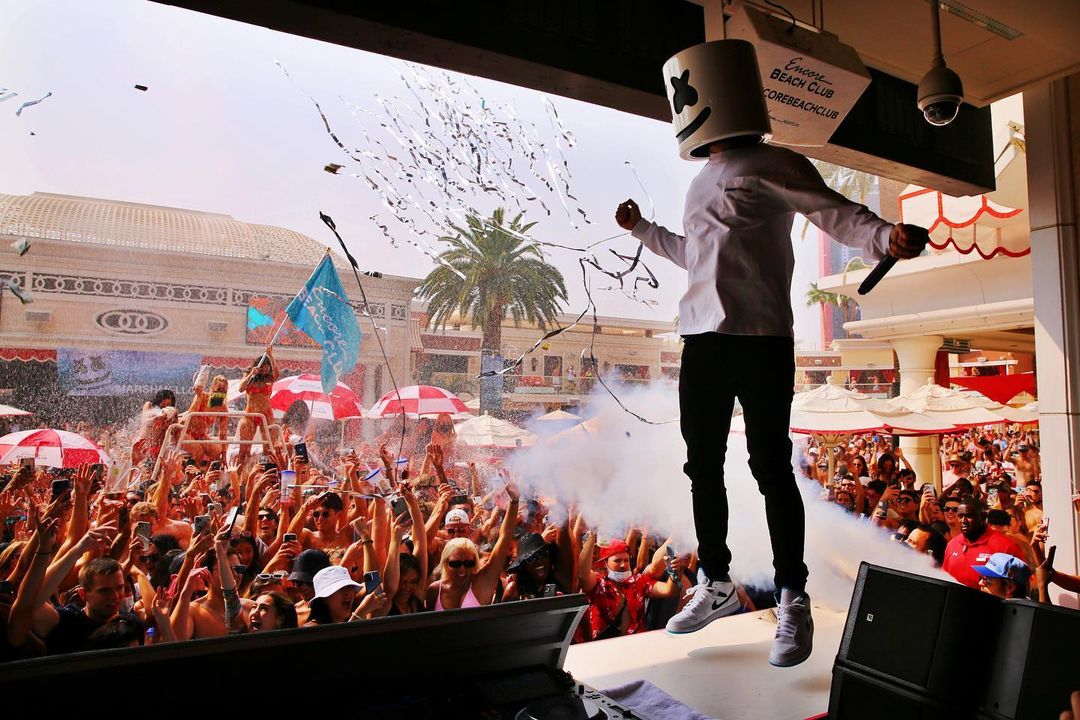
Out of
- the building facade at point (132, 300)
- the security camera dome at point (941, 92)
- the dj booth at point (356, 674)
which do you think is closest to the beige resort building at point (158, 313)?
the building facade at point (132, 300)

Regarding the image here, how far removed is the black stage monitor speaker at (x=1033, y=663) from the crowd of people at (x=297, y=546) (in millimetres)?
2004

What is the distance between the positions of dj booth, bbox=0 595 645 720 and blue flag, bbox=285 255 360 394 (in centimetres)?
275

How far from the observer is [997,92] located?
4.19m

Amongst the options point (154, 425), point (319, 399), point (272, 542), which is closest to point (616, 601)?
point (272, 542)

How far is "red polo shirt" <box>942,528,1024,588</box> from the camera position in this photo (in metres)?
4.45

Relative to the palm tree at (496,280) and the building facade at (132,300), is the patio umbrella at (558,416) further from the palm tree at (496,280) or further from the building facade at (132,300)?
the building facade at (132,300)

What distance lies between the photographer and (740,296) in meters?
1.95

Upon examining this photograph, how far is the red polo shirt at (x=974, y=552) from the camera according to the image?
4.45 m

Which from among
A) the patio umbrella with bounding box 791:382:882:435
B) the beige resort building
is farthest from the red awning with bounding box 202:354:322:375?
the patio umbrella with bounding box 791:382:882:435

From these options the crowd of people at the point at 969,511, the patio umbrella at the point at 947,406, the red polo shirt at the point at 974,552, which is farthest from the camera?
the patio umbrella at the point at 947,406

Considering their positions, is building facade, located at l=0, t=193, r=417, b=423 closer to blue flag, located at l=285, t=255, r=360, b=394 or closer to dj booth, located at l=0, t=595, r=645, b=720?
blue flag, located at l=285, t=255, r=360, b=394

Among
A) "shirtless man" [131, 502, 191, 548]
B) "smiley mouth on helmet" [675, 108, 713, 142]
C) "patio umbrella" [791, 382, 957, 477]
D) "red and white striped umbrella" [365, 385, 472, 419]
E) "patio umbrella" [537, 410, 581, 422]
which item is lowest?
"shirtless man" [131, 502, 191, 548]

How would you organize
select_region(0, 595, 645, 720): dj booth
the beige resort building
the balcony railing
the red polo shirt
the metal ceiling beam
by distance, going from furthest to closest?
the balcony railing → the red polo shirt → the beige resort building → the metal ceiling beam → select_region(0, 595, 645, 720): dj booth

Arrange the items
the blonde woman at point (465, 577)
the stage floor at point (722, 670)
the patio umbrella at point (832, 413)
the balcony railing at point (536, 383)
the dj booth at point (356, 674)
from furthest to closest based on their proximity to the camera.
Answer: the patio umbrella at point (832, 413) → the balcony railing at point (536, 383) → the blonde woman at point (465, 577) → the stage floor at point (722, 670) → the dj booth at point (356, 674)
